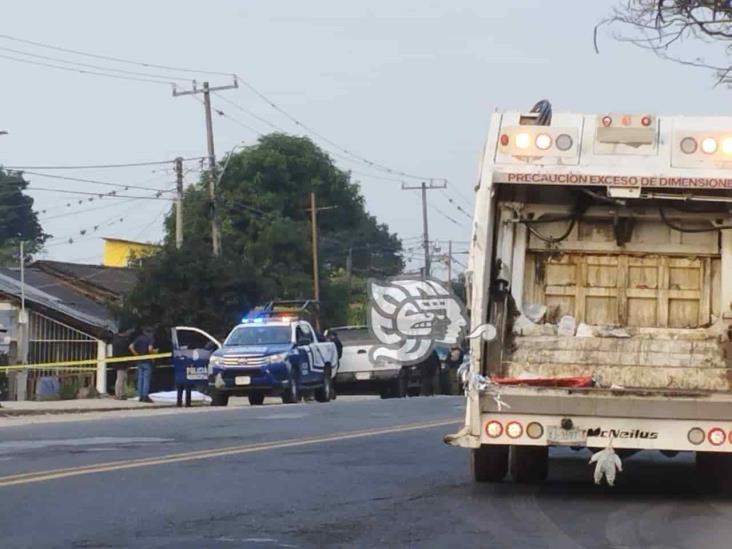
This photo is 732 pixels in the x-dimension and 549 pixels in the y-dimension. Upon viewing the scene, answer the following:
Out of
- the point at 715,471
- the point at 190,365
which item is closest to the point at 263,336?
the point at 190,365

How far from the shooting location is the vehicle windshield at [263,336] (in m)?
32.5

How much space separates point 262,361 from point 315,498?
20.1 meters

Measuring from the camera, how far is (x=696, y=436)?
36.8 feet

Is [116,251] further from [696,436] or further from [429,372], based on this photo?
[696,436]

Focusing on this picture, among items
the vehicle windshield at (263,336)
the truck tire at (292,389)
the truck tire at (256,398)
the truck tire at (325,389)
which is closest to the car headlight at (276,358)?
the truck tire at (292,389)

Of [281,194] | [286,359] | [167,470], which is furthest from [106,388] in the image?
[167,470]

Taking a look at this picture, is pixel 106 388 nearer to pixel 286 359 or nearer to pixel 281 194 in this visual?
pixel 286 359

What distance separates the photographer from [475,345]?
38.7ft

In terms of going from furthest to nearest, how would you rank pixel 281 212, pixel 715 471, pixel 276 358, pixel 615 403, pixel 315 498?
pixel 281 212 < pixel 276 358 < pixel 715 471 < pixel 315 498 < pixel 615 403

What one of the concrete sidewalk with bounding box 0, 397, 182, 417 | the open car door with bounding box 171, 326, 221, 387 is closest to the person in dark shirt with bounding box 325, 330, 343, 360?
the open car door with bounding box 171, 326, 221, 387

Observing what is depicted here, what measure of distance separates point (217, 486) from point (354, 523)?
2.29m

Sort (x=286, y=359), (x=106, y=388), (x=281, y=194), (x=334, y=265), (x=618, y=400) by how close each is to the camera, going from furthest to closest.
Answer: (x=334, y=265) → (x=281, y=194) → (x=106, y=388) → (x=286, y=359) → (x=618, y=400)

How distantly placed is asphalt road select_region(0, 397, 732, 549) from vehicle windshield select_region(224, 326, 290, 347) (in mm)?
14212

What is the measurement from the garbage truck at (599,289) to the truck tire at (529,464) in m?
0.01
